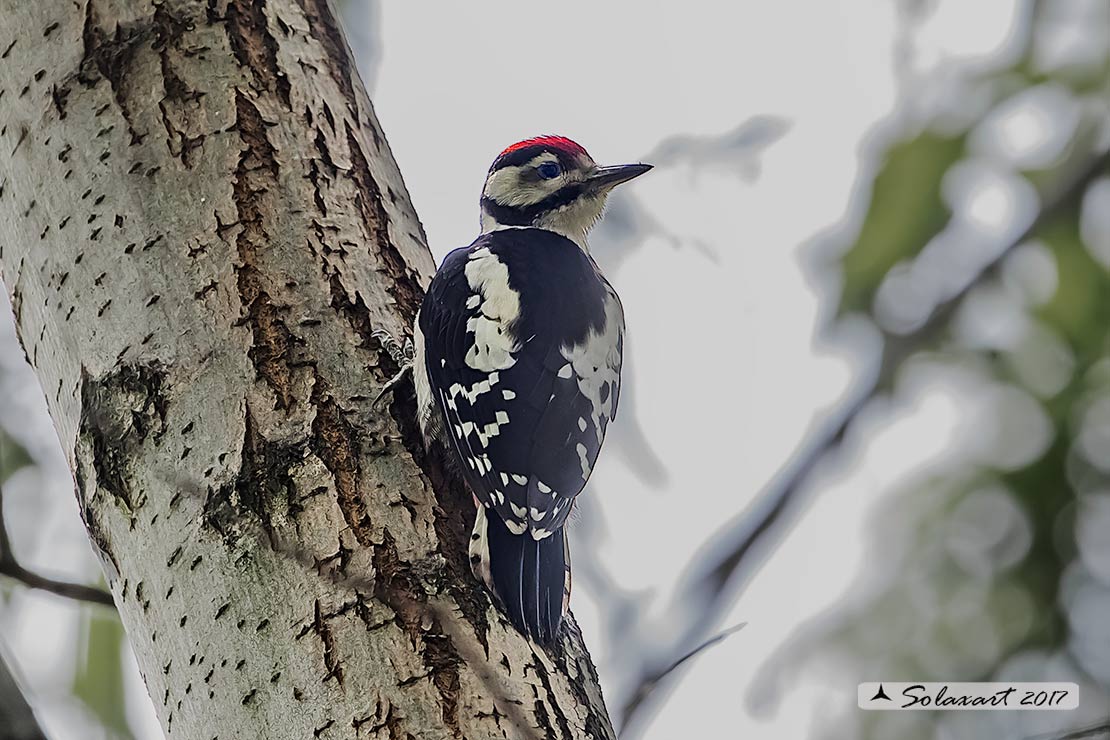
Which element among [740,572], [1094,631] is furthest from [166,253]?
[1094,631]

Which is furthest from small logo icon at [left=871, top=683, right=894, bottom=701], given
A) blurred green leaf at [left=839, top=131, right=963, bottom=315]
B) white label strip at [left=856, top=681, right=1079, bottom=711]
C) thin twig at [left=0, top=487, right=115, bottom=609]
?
thin twig at [left=0, top=487, right=115, bottom=609]

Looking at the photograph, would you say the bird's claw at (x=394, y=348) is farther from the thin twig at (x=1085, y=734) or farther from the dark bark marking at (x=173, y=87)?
the thin twig at (x=1085, y=734)

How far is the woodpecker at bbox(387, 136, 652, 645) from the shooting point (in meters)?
1.58

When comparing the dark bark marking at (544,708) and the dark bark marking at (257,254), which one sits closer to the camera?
the dark bark marking at (544,708)

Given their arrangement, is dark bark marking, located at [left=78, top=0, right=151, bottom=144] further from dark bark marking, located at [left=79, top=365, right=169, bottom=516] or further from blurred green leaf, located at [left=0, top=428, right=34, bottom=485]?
blurred green leaf, located at [left=0, top=428, right=34, bottom=485]

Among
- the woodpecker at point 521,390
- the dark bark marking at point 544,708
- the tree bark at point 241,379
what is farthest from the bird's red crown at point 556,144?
the dark bark marking at point 544,708

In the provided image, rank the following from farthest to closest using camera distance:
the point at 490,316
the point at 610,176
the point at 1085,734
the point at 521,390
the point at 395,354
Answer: the point at 610,176 < the point at 490,316 < the point at 521,390 < the point at 395,354 < the point at 1085,734

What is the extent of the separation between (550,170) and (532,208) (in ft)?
0.33

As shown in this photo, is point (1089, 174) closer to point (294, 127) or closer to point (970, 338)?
point (970, 338)

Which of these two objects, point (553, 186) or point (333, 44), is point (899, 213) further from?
point (333, 44)

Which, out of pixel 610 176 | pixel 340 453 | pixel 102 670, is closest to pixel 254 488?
pixel 340 453

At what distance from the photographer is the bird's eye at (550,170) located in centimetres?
282

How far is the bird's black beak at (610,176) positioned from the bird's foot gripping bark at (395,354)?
1095 millimetres

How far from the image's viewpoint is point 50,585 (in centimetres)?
159
